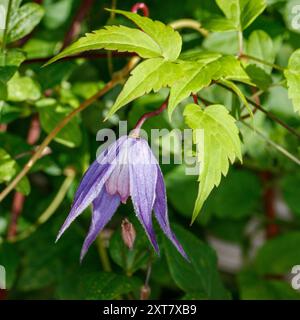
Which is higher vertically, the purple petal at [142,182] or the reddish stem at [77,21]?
the reddish stem at [77,21]

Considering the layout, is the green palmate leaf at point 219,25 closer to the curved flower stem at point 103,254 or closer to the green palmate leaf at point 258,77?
the green palmate leaf at point 258,77

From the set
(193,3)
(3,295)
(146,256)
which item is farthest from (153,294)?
(193,3)

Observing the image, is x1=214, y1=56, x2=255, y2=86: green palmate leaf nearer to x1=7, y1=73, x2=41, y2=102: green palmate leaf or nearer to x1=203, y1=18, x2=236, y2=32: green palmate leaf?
x1=203, y1=18, x2=236, y2=32: green palmate leaf

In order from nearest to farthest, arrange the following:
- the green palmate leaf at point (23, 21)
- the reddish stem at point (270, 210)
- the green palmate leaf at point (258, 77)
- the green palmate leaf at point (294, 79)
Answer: the green palmate leaf at point (294, 79)
the green palmate leaf at point (258, 77)
the green palmate leaf at point (23, 21)
the reddish stem at point (270, 210)

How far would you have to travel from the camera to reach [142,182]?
957mm

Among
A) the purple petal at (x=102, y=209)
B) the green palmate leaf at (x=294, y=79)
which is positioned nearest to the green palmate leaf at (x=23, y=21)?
the purple petal at (x=102, y=209)

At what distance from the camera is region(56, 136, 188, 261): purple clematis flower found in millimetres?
953

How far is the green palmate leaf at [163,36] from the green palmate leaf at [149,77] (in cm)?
2

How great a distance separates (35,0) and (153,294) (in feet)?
2.14

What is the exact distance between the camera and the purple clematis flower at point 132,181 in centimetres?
95

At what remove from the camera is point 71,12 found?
1.62m

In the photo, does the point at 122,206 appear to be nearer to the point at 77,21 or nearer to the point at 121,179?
the point at 77,21

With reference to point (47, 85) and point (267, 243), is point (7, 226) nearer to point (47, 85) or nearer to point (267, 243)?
point (47, 85)

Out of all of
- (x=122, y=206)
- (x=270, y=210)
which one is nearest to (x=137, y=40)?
(x=122, y=206)
